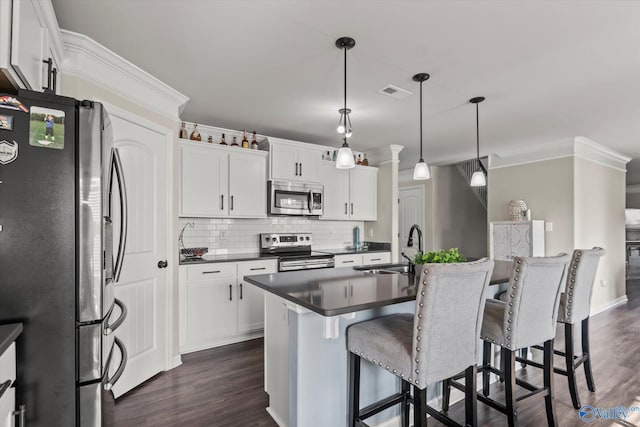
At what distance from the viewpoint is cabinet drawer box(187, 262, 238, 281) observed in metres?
3.30

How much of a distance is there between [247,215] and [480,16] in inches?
119

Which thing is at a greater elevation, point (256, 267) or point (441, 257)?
point (441, 257)

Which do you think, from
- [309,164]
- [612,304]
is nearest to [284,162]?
[309,164]

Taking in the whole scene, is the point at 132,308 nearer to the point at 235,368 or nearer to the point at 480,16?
the point at 235,368

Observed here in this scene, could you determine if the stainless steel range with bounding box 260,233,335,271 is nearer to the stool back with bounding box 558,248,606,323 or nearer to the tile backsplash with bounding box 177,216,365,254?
the tile backsplash with bounding box 177,216,365,254

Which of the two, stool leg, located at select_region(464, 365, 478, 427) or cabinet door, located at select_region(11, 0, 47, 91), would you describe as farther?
stool leg, located at select_region(464, 365, 478, 427)

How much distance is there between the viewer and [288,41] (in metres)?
2.18

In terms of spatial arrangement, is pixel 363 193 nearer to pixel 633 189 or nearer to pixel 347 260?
pixel 347 260

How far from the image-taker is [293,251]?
4441mm


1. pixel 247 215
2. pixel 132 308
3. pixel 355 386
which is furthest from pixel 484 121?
pixel 132 308

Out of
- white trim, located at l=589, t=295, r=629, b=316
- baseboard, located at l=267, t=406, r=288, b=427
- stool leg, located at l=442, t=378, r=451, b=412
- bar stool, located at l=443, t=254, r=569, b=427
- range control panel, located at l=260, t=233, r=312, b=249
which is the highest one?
range control panel, located at l=260, t=233, r=312, b=249

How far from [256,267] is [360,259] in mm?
1598

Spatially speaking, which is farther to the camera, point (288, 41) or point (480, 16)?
point (288, 41)

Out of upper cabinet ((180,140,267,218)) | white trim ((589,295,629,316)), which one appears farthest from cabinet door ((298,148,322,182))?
white trim ((589,295,629,316))
